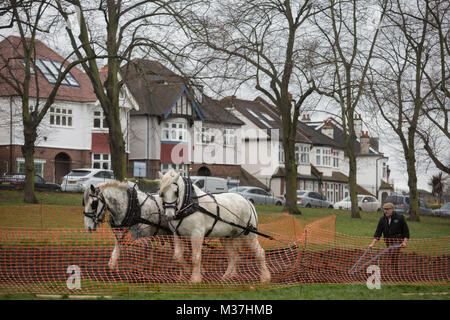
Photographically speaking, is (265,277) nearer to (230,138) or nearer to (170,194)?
(170,194)

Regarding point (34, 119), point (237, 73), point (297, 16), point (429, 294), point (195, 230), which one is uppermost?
point (297, 16)

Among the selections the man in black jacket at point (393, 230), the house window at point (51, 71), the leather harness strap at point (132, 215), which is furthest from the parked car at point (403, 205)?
the leather harness strap at point (132, 215)

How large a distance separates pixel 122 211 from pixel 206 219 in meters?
1.61

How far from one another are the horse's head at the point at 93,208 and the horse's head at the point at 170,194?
1.21 metres

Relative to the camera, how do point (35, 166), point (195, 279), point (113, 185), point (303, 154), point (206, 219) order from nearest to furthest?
point (195, 279), point (206, 219), point (113, 185), point (35, 166), point (303, 154)

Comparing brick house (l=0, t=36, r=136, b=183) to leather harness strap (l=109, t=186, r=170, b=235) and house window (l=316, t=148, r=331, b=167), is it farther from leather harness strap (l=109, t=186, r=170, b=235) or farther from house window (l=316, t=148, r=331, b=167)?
leather harness strap (l=109, t=186, r=170, b=235)

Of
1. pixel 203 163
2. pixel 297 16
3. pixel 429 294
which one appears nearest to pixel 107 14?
pixel 297 16

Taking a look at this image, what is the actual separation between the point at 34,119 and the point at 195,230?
69.3 ft

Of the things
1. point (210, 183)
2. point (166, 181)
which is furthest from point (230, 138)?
point (166, 181)

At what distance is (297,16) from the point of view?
104 feet

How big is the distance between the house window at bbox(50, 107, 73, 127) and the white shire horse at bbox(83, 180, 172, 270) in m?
40.0

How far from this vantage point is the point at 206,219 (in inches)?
489

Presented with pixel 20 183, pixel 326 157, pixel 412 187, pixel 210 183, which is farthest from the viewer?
pixel 326 157
